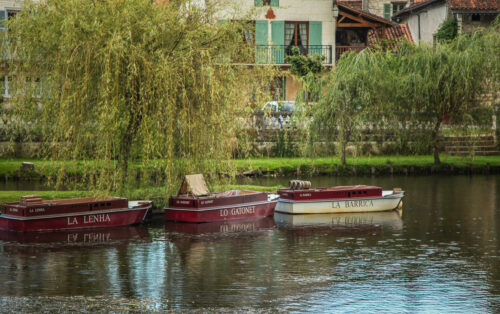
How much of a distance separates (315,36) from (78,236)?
3317cm

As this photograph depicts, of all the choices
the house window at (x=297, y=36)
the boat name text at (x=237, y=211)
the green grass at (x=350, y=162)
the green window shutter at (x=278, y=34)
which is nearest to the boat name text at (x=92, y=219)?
A: the boat name text at (x=237, y=211)

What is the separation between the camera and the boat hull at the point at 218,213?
2441 centimetres

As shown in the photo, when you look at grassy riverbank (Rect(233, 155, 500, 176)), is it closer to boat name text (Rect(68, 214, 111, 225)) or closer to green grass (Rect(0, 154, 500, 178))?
green grass (Rect(0, 154, 500, 178))

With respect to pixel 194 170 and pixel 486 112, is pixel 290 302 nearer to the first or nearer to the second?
pixel 194 170

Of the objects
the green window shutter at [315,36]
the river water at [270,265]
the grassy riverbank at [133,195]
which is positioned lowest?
the river water at [270,265]

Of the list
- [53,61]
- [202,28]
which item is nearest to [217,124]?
[202,28]

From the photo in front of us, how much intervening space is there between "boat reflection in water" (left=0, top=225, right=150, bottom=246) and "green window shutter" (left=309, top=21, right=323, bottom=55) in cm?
3098

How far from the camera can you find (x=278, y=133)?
4344 cm

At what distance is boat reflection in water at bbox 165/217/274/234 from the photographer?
23.5 metres

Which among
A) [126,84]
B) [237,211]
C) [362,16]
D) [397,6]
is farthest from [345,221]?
[397,6]

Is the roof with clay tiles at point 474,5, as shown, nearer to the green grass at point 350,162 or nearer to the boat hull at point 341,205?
the green grass at point 350,162

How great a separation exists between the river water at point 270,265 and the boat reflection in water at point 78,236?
0.03m

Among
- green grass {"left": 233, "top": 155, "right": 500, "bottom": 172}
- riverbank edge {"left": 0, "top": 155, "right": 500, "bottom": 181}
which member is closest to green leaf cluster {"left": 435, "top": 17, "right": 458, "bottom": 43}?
green grass {"left": 233, "top": 155, "right": 500, "bottom": 172}

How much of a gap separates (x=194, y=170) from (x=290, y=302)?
10.1 metres
